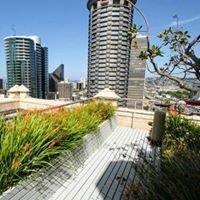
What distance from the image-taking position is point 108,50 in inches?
2992

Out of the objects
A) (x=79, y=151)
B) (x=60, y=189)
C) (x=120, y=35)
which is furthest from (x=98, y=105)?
(x=120, y=35)

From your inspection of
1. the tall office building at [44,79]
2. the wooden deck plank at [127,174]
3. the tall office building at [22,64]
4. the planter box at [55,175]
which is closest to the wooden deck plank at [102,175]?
the wooden deck plank at [127,174]

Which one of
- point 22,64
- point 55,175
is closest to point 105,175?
point 55,175

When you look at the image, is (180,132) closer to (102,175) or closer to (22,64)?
(102,175)

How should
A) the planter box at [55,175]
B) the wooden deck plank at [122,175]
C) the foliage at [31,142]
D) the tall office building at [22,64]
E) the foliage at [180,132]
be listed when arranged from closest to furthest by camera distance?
the foliage at [31,142], the planter box at [55,175], the wooden deck plank at [122,175], the foliage at [180,132], the tall office building at [22,64]

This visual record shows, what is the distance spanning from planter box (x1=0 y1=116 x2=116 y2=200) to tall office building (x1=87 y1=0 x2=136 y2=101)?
228 ft

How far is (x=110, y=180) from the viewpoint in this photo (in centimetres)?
426

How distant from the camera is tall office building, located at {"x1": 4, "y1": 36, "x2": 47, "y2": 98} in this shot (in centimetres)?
10818

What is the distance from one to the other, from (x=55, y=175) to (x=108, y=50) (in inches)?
2943

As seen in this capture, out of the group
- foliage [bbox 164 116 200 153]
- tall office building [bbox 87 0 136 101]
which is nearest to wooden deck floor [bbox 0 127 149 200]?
foliage [bbox 164 116 200 153]

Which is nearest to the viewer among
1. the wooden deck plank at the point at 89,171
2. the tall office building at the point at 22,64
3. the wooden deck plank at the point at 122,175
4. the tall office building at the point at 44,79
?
the wooden deck plank at the point at 89,171

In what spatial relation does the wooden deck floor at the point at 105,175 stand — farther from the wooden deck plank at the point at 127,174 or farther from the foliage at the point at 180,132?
the foliage at the point at 180,132

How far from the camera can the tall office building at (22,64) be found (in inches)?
4259

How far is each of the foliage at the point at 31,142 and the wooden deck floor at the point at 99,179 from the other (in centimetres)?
31
